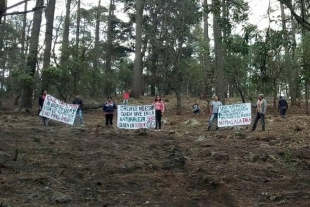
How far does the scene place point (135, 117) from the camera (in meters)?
16.9

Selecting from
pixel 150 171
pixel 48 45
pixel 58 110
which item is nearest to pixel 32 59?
pixel 48 45

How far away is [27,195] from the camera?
667cm


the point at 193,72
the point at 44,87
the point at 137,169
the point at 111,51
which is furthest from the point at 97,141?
the point at 111,51

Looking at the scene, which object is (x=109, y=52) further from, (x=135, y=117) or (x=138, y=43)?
(x=135, y=117)

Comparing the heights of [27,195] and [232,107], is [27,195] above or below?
below

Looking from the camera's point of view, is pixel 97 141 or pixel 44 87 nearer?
pixel 97 141

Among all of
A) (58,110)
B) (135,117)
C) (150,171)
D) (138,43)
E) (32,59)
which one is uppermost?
(138,43)

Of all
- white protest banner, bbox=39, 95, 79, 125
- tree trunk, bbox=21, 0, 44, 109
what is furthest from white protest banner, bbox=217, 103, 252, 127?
tree trunk, bbox=21, 0, 44, 109

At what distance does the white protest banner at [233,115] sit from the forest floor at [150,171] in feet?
11.5

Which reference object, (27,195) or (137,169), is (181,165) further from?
(27,195)

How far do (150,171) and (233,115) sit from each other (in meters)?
9.03

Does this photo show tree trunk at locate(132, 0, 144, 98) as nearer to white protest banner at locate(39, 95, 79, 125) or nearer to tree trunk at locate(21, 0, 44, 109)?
tree trunk at locate(21, 0, 44, 109)

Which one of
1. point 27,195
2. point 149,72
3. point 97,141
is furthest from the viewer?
point 149,72

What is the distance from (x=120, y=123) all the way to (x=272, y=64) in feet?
39.4
